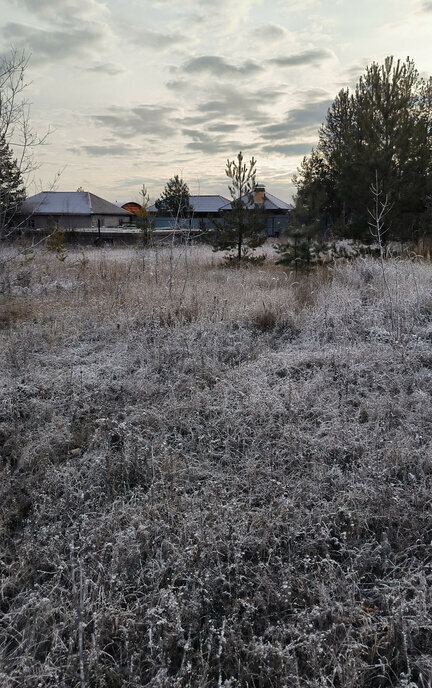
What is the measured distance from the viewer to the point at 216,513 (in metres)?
2.64

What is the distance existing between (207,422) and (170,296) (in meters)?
4.27

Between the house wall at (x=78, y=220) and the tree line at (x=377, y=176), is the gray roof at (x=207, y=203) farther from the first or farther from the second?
the tree line at (x=377, y=176)

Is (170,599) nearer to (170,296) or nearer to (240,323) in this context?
(240,323)

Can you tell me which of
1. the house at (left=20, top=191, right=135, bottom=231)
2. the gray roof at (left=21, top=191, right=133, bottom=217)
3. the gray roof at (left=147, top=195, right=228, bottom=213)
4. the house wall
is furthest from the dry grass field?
the gray roof at (left=147, top=195, right=228, bottom=213)

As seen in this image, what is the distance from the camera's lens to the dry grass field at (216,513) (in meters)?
1.90

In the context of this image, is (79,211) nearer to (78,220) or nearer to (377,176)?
(78,220)

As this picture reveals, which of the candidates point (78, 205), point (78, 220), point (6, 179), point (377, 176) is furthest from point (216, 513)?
point (78, 205)

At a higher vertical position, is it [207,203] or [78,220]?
[207,203]

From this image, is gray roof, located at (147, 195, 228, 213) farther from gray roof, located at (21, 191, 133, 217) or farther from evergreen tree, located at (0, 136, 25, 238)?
evergreen tree, located at (0, 136, 25, 238)

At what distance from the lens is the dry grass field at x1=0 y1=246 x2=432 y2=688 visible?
1.90 meters

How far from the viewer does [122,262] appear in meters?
14.4

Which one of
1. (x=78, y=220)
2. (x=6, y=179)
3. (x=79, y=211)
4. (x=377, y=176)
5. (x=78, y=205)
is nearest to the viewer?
(x=6, y=179)

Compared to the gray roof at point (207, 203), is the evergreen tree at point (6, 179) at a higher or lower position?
lower

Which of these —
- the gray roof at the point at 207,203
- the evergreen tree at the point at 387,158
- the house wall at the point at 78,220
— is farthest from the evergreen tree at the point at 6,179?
the gray roof at the point at 207,203
